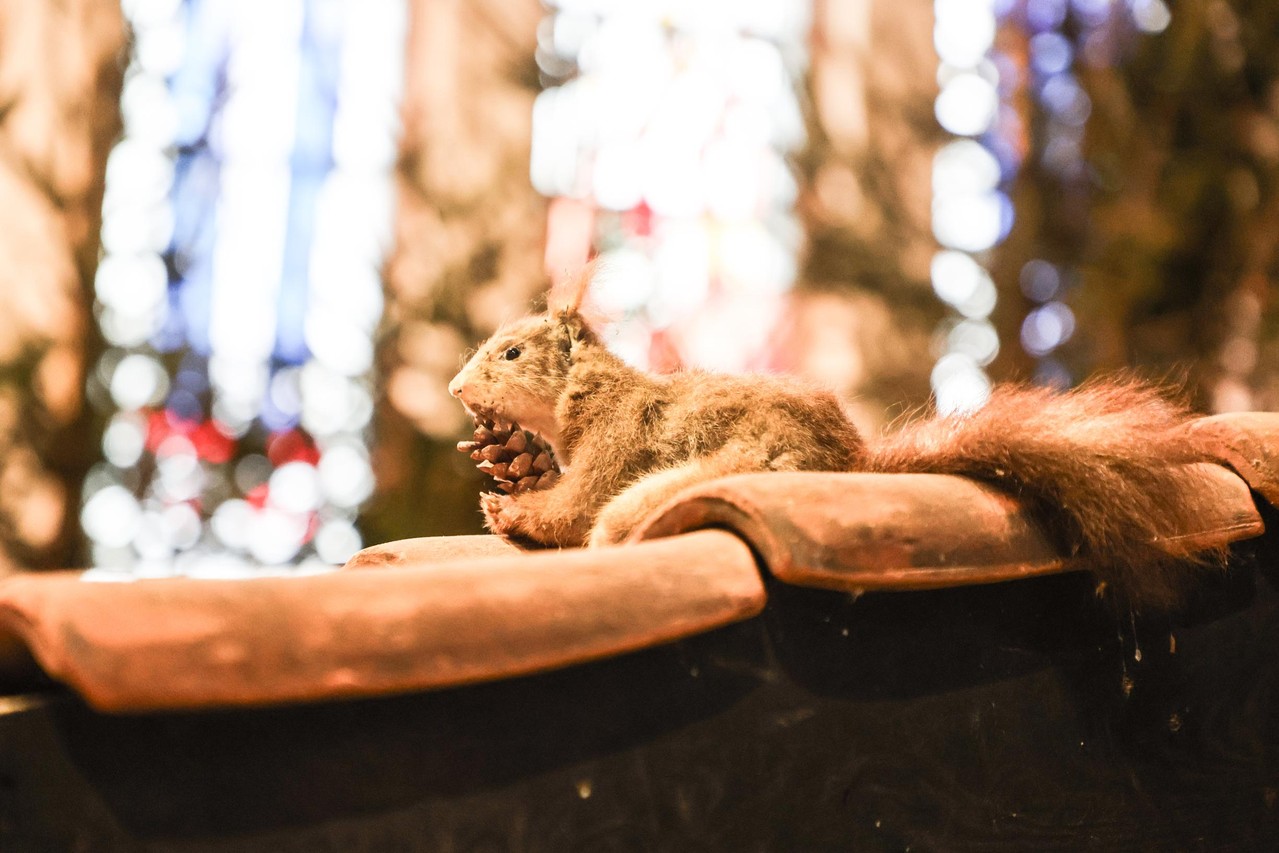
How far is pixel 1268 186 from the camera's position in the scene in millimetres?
4613

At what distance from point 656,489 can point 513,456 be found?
34 cm

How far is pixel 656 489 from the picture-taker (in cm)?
119

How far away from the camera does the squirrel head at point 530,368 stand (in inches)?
56.8

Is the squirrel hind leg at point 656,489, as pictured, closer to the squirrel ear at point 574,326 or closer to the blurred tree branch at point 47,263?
the squirrel ear at point 574,326

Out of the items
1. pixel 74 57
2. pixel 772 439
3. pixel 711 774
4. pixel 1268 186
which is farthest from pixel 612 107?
pixel 711 774

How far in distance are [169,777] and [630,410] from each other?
0.77 metres

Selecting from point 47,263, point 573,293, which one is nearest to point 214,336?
point 47,263

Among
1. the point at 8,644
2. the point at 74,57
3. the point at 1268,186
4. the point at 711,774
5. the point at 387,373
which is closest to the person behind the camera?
the point at 8,644

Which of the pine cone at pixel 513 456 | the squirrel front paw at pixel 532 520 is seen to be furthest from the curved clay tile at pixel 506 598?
the pine cone at pixel 513 456

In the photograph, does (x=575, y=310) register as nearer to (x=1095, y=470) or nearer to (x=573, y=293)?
(x=573, y=293)

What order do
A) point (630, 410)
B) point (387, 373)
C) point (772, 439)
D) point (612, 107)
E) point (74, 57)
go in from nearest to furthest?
point (772, 439), point (630, 410), point (74, 57), point (387, 373), point (612, 107)

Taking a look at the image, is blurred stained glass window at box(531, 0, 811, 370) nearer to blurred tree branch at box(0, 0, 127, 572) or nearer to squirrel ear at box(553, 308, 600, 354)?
blurred tree branch at box(0, 0, 127, 572)

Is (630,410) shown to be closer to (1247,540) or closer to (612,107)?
(1247,540)

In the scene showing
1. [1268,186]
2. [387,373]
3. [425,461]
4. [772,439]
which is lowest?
[425,461]
